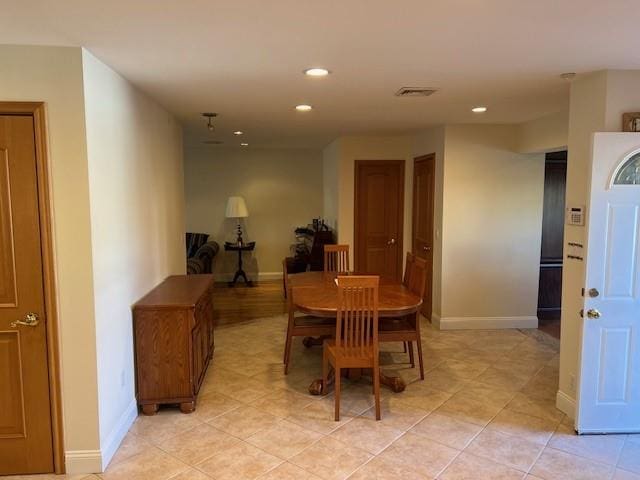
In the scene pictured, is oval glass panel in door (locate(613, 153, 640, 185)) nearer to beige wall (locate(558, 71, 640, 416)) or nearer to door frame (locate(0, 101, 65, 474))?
beige wall (locate(558, 71, 640, 416))

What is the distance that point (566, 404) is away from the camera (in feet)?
10.9

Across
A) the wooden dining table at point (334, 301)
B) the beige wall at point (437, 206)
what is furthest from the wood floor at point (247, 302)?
the beige wall at point (437, 206)

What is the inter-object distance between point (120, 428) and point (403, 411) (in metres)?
1.95

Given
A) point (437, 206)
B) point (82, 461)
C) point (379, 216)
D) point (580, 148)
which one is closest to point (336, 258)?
point (437, 206)

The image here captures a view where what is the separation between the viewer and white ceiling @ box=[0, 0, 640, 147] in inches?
75.9

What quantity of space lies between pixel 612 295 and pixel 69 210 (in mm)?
3303

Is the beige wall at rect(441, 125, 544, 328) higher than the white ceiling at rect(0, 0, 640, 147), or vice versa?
the white ceiling at rect(0, 0, 640, 147)

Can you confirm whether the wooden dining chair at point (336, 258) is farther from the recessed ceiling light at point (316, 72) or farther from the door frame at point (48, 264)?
the door frame at point (48, 264)

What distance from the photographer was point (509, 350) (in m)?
4.70

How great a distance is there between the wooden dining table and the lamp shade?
Result: 362 centimetres

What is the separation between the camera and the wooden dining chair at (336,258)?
517cm

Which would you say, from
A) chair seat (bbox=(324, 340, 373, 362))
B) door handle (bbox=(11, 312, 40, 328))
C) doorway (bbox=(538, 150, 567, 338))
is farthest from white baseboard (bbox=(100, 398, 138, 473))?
doorway (bbox=(538, 150, 567, 338))

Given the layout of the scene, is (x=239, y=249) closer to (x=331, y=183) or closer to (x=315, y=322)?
(x=331, y=183)

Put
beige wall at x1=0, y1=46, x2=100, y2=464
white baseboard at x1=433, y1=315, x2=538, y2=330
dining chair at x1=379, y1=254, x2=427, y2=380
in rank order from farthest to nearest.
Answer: white baseboard at x1=433, y1=315, x2=538, y2=330 → dining chair at x1=379, y1=254, x2=427, y2=380 → beige wall at x1=0, y1=46, x2=100, y2=464
